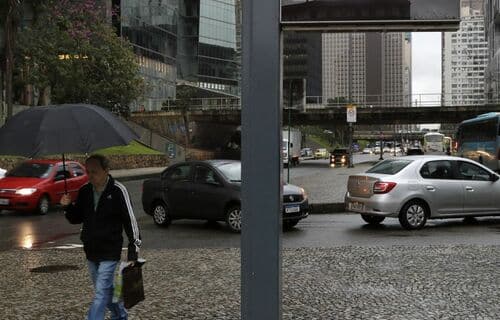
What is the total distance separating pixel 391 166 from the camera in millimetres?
13586

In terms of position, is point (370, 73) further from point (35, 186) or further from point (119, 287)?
point (119, 287)

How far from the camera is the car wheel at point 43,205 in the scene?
17.1 m

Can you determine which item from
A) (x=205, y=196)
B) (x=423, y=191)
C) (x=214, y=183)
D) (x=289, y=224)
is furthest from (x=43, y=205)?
(x=423, y=191)

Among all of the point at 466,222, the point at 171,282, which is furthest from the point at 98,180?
the point at 466,222

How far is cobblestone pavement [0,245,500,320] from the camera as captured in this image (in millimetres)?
6113

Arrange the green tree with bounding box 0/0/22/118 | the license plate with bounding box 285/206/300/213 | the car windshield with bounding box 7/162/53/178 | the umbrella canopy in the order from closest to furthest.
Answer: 1. the umbrella canopy
2. the license plate with bounding box 285/206/300/213
3. the car windshield with bounding box 7/162/53/178
4. the green tree with bounding box 0/0/22/118

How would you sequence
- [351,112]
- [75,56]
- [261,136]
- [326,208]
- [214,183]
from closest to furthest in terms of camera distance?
[261,136] < [214,183] < [326,208] < [351,112] < [75,56]

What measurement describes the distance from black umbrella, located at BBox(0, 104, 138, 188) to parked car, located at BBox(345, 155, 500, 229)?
8303mm

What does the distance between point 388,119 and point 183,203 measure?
5195 cm

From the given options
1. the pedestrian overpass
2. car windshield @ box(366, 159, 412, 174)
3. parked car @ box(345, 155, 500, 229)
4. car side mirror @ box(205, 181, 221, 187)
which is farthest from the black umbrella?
the pedestrian overpass

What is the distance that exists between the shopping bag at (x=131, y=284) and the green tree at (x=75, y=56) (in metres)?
31.9

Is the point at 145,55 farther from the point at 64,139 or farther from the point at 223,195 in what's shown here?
the point at 64,139

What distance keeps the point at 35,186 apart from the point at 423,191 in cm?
1048

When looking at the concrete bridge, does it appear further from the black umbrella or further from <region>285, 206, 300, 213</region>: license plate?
the black umbrella
